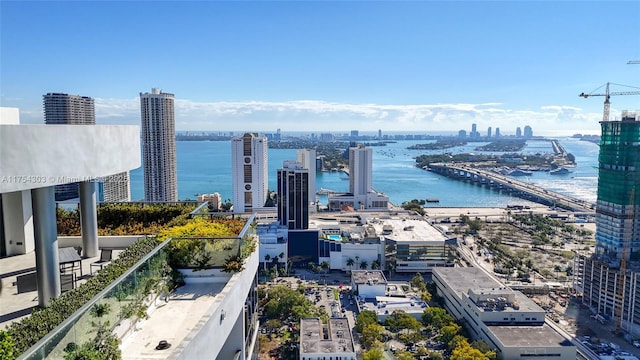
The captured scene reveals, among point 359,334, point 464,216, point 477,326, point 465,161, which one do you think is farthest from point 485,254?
point 465,161

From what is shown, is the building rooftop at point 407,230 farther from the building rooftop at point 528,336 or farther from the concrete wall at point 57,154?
the concrete wall at point 57,154

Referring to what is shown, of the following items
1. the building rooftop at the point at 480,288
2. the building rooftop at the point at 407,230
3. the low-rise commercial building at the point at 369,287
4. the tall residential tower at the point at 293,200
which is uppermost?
the tall residential tower at the point at 293,200

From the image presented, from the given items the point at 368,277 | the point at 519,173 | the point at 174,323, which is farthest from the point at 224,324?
the point at 519,173

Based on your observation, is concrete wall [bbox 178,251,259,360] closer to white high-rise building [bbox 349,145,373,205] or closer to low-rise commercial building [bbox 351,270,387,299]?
low-rise commercial building [bbox 351,270,387,299]

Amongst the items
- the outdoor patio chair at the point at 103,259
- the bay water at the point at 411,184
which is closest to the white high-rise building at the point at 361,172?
the bay water at the point at 411,184

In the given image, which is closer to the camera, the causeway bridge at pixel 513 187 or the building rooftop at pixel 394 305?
the building rooftop at pixel 394 305

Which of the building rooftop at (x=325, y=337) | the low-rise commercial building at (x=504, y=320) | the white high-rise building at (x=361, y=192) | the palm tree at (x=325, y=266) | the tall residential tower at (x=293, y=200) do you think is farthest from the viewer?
the white high-rise building at (x=361, y=192)
